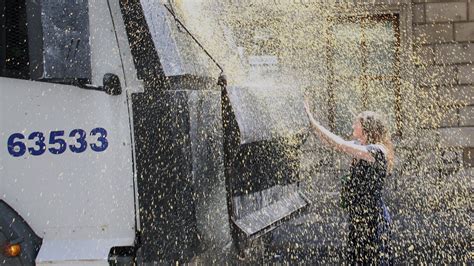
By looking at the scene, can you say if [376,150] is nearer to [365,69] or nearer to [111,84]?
[111,84]

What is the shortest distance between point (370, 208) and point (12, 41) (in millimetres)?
2773

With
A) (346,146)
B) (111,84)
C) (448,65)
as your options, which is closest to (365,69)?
(448,65)

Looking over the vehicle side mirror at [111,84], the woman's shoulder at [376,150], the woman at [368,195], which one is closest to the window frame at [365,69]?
the woman at [368,195]

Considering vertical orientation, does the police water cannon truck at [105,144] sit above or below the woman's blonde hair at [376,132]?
above

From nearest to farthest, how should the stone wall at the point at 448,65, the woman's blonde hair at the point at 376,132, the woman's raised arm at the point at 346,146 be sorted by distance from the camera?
1. the woman's raised arm at the point at 346,146
2. the woman's blonde hair at the point at 376,132
3. the stone wall at the point at 448,65

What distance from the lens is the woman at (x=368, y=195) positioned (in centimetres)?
438

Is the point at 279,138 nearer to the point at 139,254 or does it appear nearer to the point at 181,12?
the point at 181,12

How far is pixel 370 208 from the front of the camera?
14.5 feet

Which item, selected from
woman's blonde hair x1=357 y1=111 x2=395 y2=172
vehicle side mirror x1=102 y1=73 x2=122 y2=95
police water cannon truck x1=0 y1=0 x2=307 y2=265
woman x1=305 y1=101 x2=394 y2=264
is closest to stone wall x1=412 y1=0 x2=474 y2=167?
woman's blonde hair x1=357 y1=111 x2=395 y2=172

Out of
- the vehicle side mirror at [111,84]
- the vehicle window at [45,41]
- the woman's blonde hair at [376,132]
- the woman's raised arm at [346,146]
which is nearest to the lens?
the vehicle window at [45,41]

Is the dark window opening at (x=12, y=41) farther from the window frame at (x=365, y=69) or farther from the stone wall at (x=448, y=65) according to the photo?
the stone wall at (x=448, y=65)

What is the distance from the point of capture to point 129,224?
2898 mm

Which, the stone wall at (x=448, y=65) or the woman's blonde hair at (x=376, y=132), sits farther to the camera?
the stone wall at (x=448, y=65)

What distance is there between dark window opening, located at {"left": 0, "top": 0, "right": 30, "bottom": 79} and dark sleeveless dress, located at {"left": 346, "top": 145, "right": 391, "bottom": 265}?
253 centimetres
